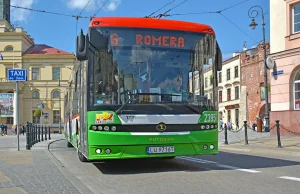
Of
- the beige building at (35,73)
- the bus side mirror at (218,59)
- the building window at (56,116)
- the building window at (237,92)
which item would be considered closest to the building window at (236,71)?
the building window at (237,92)

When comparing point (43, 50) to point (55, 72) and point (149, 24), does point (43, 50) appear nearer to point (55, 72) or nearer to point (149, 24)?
point (55, 72)

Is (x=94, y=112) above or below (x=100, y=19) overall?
below

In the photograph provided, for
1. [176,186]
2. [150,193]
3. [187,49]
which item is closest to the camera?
[150,193]

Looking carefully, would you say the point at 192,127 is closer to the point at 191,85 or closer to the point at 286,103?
the point at 191,85

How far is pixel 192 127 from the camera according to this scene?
9.10m

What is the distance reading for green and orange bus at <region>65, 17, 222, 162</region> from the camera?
28.2ft

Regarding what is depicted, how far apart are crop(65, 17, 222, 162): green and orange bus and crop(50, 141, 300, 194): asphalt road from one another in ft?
1.78

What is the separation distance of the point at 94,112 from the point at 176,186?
239 cm

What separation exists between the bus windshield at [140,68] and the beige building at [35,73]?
6391 cm

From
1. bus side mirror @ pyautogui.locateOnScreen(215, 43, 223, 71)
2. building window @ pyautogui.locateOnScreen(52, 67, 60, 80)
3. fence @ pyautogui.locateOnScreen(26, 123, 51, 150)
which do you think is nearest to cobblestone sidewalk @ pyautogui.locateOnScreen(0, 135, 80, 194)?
bus side mirror @ pyautogui.locateOnScreen(215, 43, 223, 71)

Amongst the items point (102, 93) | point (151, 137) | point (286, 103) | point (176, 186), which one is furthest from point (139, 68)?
point (286, 103)

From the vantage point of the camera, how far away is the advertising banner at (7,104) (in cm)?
6674

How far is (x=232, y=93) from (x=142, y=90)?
4504 centimetres

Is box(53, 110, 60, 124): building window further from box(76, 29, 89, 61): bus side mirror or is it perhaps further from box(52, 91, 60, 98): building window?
box(76, 29, 89, 61): bus side mirror
